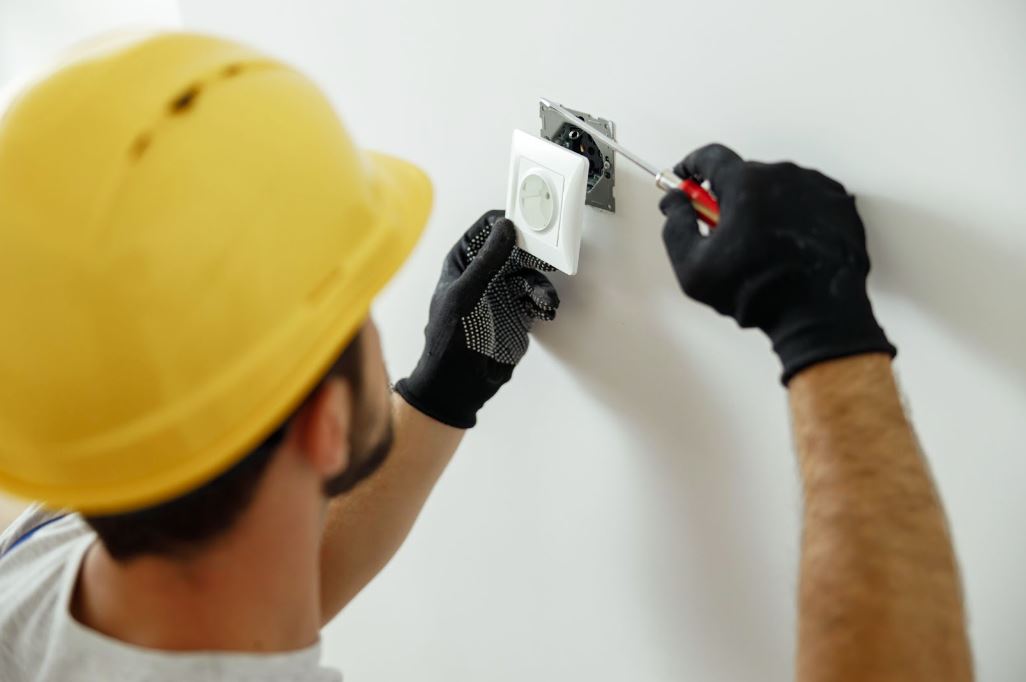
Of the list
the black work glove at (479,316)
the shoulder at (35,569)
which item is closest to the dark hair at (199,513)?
the shoulder at (35,569)

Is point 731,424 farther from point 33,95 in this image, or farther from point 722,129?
point 33,95

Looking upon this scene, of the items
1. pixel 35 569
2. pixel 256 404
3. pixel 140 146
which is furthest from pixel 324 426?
pixel 35 569

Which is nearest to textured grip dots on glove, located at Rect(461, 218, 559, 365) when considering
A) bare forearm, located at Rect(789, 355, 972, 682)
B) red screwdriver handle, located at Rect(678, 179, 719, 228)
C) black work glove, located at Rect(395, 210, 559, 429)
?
black work glove, located at Rect(395, 210, 559, 429)

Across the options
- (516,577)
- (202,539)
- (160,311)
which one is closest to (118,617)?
(202,539)

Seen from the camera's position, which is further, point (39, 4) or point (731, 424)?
point (39, 4)

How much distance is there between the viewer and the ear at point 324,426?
2.04 ft

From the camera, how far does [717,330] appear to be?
2.43 ft

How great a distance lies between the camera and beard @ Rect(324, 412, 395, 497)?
26.7 inches

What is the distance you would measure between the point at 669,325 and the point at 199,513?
399mm

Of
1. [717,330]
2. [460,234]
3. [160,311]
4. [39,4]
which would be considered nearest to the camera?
[160,311]

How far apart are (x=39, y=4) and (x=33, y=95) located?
140cm

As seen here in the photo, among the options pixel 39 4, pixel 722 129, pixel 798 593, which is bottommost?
pixel 39 4

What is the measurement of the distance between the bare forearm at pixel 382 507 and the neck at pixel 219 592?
0.80ft

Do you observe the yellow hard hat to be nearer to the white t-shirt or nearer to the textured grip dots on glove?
the white t-shirt
